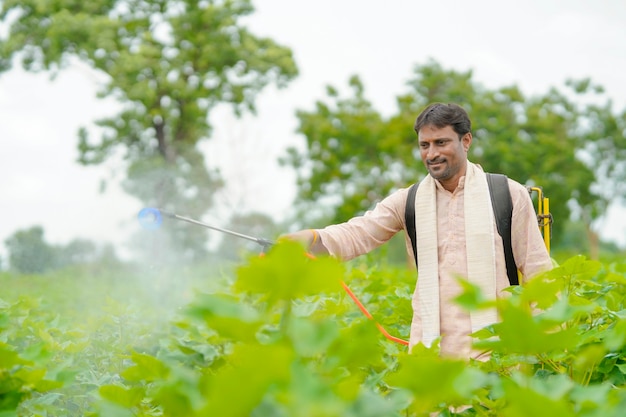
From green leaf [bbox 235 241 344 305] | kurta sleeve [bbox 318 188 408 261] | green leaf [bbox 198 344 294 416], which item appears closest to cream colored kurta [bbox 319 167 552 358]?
kurta sleeve [bbox 318 188 408 261]

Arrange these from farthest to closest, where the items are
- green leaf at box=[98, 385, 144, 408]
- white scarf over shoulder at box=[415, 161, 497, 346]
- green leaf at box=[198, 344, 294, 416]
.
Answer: white scarf over shoulder at box=[415, 161, 497, 346] < green leaf at box=[98, 385, 144, 408] < green leaf at box=[198, 344, 294, 416]

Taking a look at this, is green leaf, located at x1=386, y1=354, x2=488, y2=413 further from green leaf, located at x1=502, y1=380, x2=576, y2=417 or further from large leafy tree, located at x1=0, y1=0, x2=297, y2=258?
large leafy tree, located at x1=0, y1=0, x2=297, y2=258

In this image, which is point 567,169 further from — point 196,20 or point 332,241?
point 332,241

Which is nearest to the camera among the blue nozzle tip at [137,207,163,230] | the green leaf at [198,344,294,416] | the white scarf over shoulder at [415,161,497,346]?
the green leaf at [198,344,294,416]

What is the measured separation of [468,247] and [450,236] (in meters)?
0.13

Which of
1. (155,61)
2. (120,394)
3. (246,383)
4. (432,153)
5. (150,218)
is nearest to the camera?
(246,383)

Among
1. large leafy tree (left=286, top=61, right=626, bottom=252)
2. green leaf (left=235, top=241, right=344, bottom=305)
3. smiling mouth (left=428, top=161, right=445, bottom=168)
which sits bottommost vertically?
green leaf (left=235, top=241, right=344, bottom=305)

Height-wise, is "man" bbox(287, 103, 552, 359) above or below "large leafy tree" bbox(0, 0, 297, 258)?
below

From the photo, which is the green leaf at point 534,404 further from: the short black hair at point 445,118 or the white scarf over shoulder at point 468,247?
the short black hair at point 445,118

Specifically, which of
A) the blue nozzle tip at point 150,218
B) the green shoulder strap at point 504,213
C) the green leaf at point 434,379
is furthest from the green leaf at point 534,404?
the green shoulder strap at point 504,213

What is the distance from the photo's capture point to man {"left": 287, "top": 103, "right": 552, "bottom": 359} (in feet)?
11.4

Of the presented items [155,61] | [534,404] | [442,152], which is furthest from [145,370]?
[155,61]

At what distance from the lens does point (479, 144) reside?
124 feet

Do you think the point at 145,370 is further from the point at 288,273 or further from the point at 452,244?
the point at 452,244
